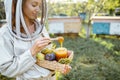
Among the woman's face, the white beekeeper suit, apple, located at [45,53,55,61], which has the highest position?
the woman's face

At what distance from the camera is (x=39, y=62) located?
1.30 metres

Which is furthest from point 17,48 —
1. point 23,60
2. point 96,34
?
point 96,34

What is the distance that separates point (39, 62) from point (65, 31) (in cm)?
590

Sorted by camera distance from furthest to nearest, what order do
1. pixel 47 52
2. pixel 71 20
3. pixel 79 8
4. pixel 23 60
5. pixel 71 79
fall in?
pixel 79 8, pixel 71 20, pixel 71 79, pixel 47 52, pixel 23 60

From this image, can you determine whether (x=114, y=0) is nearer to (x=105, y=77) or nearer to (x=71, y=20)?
(x=71, y=20)

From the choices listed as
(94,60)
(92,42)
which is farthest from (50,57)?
(92,42)

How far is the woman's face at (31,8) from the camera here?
1.29m

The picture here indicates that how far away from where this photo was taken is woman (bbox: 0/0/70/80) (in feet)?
3.96

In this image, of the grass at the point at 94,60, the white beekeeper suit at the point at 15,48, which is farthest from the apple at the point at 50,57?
the grass at the point at 94,60

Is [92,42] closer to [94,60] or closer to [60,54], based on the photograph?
[94,60]

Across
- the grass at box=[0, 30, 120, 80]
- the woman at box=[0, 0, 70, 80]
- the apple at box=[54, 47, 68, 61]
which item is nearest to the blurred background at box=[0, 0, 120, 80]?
the grass at box=[0, 30, 120, 80]

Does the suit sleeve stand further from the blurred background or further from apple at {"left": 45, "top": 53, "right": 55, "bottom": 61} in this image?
the blurred background

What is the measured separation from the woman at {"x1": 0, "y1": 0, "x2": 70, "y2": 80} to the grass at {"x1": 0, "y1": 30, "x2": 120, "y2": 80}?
238 centimetres

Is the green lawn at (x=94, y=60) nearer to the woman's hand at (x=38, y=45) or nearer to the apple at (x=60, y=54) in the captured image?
the apple at (x=60, y=54)
